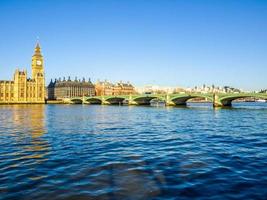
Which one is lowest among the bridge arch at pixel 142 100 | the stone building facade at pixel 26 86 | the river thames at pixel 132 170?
the river thames at pixel 132 170

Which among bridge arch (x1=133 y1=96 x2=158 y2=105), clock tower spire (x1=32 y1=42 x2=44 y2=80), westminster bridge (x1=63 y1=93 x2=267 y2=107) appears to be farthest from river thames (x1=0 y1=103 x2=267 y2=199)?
clock tower spire (x1=32 y1=42 x2=44 y2=80)

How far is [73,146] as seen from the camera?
20188 millimetres

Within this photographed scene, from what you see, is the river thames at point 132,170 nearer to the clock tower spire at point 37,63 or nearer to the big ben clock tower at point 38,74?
the big ben clock tower at point 38,74

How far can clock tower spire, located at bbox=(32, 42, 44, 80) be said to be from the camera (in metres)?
173

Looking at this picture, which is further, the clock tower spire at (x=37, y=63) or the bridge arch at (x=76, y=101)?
the clock tower spire at (x=37, y=63)

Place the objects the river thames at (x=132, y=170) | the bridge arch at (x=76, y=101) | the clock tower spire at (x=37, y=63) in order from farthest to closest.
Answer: the clock tower spire at (x=37, y=63)
the bridge arch at (x=76, y=101)
the river thames at (x=132, y=170)

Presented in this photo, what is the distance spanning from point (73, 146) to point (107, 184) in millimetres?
9534

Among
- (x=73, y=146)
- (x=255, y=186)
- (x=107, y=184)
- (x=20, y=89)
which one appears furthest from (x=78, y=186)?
(x=20, y=89)

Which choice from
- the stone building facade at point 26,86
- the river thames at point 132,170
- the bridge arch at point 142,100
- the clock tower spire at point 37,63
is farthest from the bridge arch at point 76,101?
the river thames at point 132,170

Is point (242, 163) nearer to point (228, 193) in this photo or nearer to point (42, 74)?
point (228, 193)

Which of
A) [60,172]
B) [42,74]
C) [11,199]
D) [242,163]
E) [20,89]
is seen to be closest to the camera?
[11,199]

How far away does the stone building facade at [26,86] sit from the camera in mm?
159613

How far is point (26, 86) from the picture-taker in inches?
6506

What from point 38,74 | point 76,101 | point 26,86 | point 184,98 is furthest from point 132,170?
point 38,74
